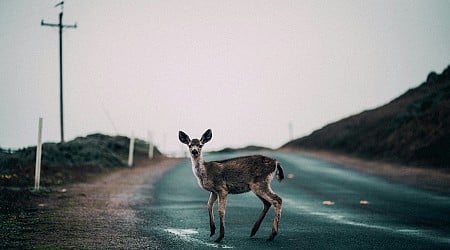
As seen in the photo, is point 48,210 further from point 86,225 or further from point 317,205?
point 317,205

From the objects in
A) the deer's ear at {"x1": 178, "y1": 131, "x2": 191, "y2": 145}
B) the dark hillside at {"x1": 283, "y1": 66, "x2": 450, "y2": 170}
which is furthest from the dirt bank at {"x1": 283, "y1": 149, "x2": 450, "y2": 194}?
the deer's ear at {"x1": 178, "y1": 131, "x2": 191, "y2": 145}

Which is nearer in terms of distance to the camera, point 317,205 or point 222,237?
point 222,237

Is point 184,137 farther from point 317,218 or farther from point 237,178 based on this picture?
point 317,218

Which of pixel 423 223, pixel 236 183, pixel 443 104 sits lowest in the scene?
pixel 423 223

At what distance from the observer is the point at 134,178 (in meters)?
25.5

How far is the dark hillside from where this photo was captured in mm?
32688

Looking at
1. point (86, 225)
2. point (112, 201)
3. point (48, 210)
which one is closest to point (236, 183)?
point (86, 225)

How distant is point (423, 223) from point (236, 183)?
446 cm

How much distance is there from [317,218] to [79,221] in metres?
5.09

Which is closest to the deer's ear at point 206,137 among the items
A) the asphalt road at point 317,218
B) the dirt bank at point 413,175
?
the asphalt road at point 317,218

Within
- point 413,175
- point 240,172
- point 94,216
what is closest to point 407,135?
point 413,175

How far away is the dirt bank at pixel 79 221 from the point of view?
29.6ft

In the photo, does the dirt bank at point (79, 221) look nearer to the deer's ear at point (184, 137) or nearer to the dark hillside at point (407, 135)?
the deer's ear at point (184, 137)

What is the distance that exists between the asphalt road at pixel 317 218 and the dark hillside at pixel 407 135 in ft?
37.1
